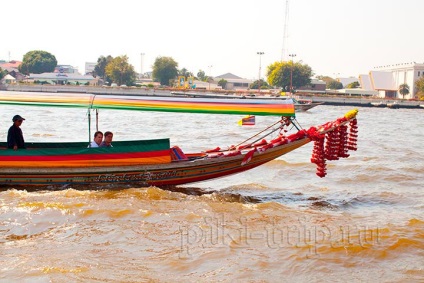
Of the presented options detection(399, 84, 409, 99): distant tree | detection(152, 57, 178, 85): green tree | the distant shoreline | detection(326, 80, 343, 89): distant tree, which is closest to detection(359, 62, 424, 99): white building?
detection(399, 84, 409, 99): distant tree

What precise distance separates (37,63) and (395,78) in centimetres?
7377

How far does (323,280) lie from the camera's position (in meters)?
7.85

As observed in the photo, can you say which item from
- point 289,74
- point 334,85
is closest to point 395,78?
point 289,74

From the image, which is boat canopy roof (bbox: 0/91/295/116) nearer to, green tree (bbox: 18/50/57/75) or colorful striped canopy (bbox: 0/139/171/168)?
colorful striped canopy (bbox: 0/139/171/168)

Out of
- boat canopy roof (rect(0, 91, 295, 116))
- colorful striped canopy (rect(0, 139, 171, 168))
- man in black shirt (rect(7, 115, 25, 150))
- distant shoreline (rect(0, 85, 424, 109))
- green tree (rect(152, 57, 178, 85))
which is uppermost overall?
green tree (rect(152, 57, 178, 85))

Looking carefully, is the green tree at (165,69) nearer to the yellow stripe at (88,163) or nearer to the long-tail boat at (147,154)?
the long-tail boat at (147,154)

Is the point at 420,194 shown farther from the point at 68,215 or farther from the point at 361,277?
the point at 68,215

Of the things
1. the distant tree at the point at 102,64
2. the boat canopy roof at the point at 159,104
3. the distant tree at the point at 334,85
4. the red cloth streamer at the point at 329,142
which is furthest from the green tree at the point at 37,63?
the red cloth streamer at the point at 329,142

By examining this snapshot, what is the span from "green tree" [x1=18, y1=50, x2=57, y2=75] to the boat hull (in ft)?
411

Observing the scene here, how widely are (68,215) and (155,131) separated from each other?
21.3 m

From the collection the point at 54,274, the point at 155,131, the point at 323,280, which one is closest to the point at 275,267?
the point at 323,280

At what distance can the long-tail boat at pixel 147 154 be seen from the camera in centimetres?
1149

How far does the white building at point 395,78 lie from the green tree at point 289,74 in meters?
11.2

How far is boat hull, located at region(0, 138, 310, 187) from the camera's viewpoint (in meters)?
11.5
